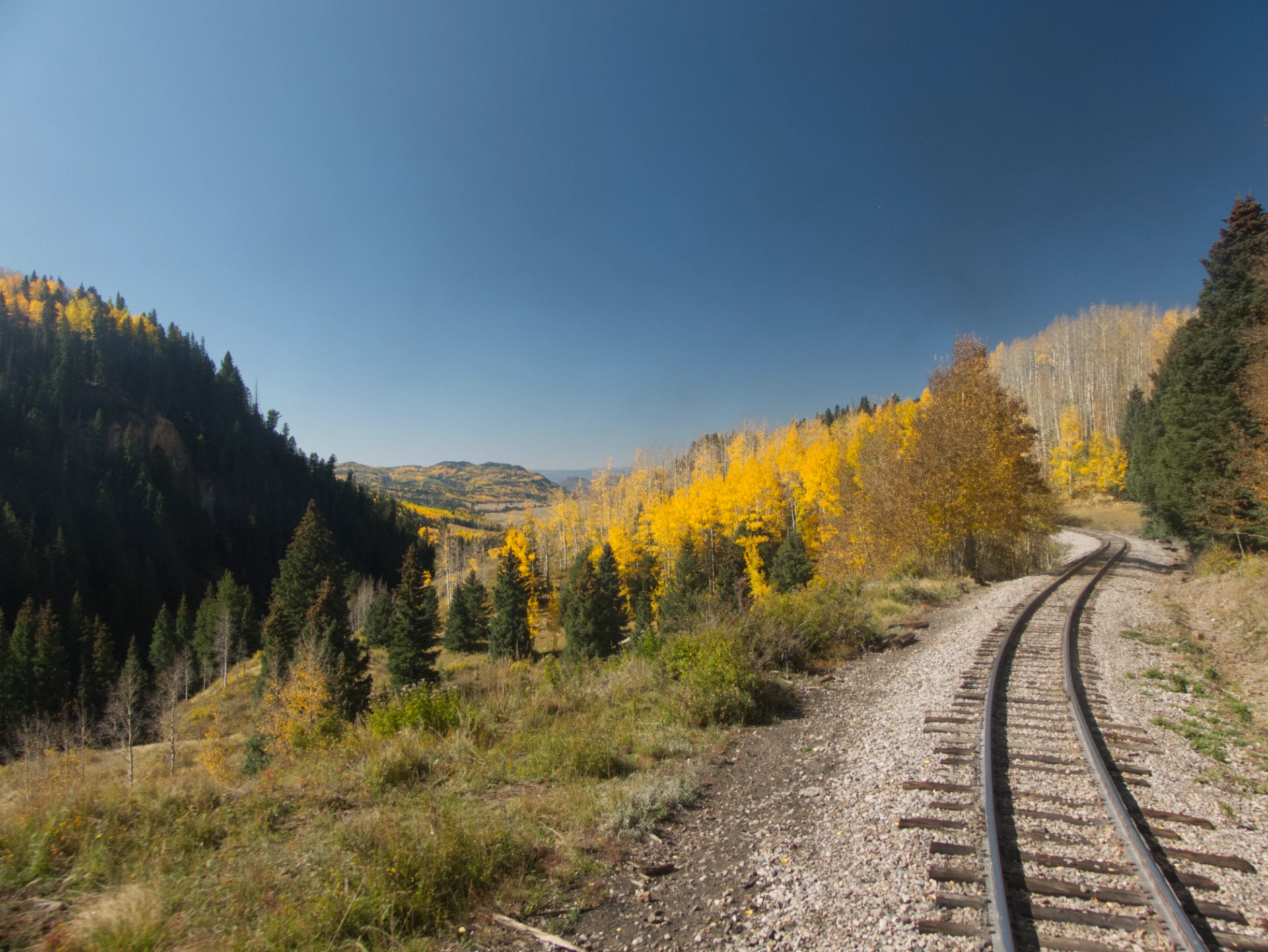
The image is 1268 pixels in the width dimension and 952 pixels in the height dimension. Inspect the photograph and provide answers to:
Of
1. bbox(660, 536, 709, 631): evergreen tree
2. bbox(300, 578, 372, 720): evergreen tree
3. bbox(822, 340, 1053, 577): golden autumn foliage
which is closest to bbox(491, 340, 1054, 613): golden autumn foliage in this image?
bbox(822, 340, 1053, 577): golden autumn foliage

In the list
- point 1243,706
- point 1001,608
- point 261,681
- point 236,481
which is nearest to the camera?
point 1243,706

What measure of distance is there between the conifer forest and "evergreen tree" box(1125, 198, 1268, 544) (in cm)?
15

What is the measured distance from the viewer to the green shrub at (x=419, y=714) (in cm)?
802

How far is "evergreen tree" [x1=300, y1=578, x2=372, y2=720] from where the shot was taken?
963 inches

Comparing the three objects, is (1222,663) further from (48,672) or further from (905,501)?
(48,672)

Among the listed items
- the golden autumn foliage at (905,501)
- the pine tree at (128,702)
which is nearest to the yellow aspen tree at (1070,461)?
the golden autumn foliage at (905,501)

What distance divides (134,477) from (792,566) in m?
122

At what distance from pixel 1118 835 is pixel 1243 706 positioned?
16.8ft

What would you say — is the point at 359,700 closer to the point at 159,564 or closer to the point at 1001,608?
the point at 1001,608

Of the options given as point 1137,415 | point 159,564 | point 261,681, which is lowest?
point 261,681

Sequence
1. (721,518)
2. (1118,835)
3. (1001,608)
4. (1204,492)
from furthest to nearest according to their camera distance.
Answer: (721,518) < (1204,492) < (1001,608) < (1118,835)

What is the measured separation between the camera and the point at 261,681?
3306 centimetres

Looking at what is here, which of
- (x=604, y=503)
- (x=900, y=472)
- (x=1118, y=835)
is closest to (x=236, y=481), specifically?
(x=604, y=503)

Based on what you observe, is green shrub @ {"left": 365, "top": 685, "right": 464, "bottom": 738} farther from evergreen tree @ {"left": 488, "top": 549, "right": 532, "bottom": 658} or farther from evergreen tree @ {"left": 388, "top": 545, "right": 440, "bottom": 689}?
evergreen tree @ {"left": 488, "top": 549, "right": 532, "bottom": 658}
